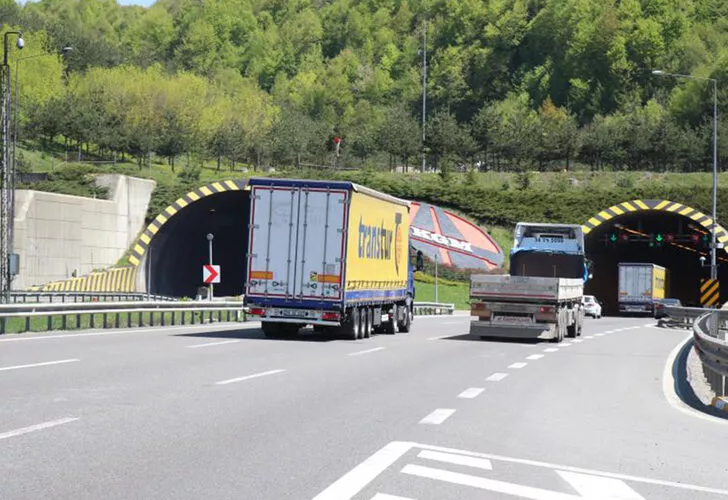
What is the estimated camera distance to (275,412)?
11320mm

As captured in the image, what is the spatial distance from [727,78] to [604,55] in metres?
40.1

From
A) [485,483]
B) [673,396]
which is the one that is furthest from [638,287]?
[485,483]

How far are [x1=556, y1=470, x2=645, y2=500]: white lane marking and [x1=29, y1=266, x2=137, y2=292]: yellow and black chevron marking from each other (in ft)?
160

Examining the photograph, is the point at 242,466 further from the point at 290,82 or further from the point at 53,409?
the point at 290,82

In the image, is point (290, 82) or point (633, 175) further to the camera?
point (290, 82)

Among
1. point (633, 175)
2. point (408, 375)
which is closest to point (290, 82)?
point (633, 175)

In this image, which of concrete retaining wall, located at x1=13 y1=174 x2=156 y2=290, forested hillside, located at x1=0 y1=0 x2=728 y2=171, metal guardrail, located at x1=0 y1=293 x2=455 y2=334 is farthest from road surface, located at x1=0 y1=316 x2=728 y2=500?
forested hillside, located at x1=0 y1=0 x2=728 y2=171

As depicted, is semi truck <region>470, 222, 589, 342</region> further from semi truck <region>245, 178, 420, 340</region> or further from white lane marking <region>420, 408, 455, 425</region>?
white lane marking <region>420, 408, 455, 425</region>

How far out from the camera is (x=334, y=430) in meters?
10.1

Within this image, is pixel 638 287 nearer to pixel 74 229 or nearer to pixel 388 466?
pixel 74 229

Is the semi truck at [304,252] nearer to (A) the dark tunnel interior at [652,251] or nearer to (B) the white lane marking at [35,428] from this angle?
(B) the white lane marking at [35,428]

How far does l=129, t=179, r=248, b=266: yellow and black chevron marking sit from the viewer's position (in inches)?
2320

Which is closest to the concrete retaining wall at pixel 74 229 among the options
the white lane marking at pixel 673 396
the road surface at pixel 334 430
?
the road surface at pixel 334 430

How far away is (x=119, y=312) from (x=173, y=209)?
31.9m
